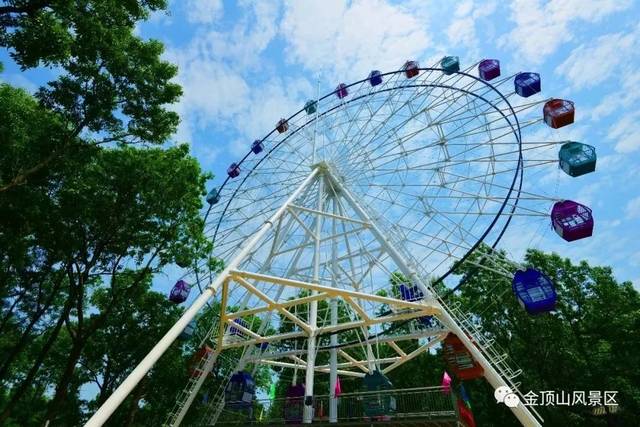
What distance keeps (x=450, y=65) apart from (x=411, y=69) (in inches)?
95.7

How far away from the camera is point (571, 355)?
984 inches

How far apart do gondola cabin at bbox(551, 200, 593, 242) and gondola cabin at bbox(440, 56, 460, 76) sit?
8.80 metres

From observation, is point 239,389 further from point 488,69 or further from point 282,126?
point 488,69

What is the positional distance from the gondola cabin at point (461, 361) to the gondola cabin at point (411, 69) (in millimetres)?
14207

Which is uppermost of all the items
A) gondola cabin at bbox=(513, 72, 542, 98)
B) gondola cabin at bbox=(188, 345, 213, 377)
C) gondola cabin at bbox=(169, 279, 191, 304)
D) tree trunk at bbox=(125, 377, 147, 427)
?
gondola cabin at bbox=(513, 72, 542, 98)

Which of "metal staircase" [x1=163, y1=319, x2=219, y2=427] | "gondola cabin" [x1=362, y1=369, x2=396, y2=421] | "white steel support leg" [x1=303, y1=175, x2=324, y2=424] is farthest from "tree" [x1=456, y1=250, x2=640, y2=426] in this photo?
"metal staircase" [x1=163, y1=319, x2=219, y2=427]

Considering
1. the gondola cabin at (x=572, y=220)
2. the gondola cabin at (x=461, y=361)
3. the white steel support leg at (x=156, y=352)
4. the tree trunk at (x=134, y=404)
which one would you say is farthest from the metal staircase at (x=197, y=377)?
the gondola cabin at (x=572, y=220)

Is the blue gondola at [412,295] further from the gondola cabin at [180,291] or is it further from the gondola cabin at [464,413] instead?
the gondola cabin at [180,291]

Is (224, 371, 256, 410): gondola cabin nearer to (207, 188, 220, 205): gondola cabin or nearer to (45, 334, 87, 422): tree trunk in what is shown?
(45, 334, 87, 422): tree trunk

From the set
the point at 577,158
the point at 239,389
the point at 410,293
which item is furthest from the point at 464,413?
the point at 577,158

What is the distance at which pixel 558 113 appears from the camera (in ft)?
55.6

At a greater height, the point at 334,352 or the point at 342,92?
the point at 342,92

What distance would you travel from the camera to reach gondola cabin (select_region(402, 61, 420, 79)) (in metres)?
22.1

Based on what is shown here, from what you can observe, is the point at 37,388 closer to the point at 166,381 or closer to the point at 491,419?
the point at 166,381
